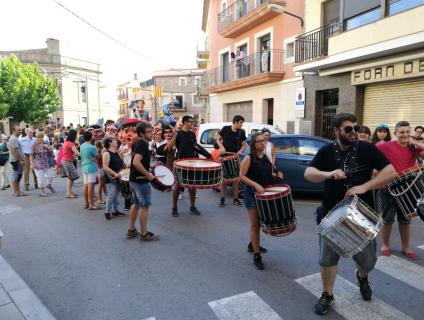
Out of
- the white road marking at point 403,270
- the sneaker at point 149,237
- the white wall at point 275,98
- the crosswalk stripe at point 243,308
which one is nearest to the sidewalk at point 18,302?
the crosswalk stripe at point 243,308

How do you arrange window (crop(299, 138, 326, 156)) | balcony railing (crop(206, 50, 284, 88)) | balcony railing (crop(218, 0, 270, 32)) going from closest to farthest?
window (crop(299, 138, 326, 156)), balcony railing (crop(206, 50, 284, 88)), balcony railing (crop(218, 0, 270, 32))

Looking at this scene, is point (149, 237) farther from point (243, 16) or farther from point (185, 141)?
point (243, 16)

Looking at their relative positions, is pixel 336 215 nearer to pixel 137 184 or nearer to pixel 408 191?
pixel 408 191

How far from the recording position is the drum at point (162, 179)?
5414mm

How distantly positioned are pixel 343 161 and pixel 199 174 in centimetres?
303

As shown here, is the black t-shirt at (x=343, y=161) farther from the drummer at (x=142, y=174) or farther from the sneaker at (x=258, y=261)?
the drummer at (x=142, y=174)

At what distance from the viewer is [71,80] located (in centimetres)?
4306

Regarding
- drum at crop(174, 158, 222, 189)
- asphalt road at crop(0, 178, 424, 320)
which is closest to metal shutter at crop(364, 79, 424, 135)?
asphalt road at crop(0, 178, 424, 320)

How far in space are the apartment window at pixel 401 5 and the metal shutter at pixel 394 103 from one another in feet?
7.13

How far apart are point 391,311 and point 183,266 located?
2341 millimetres

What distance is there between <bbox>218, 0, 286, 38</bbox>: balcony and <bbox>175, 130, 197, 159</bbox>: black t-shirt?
11893 mm

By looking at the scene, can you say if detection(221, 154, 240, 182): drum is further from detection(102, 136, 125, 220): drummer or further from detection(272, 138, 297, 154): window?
detection(102, 136, 125, 220): drummer

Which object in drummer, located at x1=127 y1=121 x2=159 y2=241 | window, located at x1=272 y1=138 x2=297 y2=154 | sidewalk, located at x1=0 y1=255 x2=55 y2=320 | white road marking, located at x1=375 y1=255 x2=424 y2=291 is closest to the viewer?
sidewalk, located at x1=0 y1=255 x2=55 y2=320

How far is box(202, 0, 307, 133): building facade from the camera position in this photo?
54.6ft
